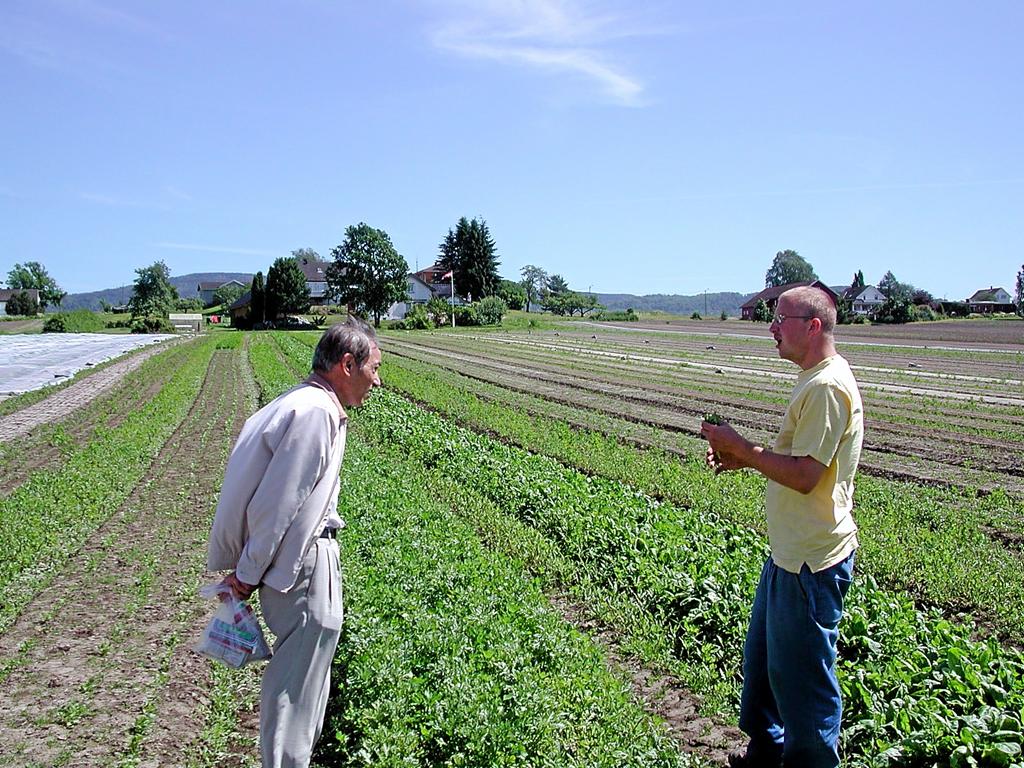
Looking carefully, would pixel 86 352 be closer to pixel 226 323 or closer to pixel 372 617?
pixel 372 617

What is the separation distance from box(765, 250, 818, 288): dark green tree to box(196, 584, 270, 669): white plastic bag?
470 ft

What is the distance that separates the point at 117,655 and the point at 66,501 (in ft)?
15.4

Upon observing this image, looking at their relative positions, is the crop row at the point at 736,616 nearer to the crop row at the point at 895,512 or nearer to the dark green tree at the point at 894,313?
the crop row at the point at 895,512

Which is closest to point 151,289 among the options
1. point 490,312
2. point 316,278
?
point 316,278

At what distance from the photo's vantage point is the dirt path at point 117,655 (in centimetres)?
429

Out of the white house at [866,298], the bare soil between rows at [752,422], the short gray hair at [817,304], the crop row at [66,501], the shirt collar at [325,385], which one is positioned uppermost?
the white house at [866,298]

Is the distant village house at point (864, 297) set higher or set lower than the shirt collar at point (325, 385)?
higher

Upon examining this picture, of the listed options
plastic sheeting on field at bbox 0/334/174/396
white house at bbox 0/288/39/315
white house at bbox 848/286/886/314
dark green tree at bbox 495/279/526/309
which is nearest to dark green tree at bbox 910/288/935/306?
white house at bbox 848/286/886/314

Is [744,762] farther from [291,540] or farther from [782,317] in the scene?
[291,540]

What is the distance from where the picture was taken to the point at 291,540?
10.5 feet

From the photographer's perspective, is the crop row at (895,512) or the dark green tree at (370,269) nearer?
the crop row at (895,512)

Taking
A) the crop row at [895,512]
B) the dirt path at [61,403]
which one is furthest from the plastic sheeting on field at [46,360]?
the crop row at [895,512]

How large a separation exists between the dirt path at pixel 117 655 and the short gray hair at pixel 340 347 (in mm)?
2405

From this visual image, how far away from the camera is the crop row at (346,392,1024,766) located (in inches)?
150
